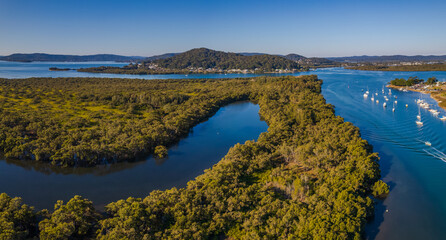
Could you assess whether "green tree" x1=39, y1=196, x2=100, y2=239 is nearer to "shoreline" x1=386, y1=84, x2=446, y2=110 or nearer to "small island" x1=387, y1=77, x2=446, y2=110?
"shoreline" x1=386, y1=84, x2=446, y2=110

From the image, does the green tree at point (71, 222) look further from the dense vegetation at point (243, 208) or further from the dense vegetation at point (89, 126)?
the dense vegetation at point (89, 126)

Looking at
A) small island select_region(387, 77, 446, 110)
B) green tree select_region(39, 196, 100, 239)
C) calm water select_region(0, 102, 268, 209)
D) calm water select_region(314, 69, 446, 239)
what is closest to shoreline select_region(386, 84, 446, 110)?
small island select_region(387, 77, 446, 110)

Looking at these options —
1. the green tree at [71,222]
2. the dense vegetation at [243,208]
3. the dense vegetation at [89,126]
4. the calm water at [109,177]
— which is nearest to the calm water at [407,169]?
the dense vegetation at [243,208]

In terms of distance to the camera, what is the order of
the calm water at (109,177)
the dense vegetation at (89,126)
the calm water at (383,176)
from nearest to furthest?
the calm water at (383,176), the calm water at (109,177), the dense vegetation at (89,126)

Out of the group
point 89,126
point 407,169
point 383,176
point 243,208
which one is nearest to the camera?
point 243,208

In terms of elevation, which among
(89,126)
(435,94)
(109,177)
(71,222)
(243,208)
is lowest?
(109,177)

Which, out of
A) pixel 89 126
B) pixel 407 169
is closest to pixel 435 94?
pixel 407 169

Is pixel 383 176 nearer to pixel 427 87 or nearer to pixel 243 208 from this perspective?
pixel 243 208

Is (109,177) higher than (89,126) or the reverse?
the reverse

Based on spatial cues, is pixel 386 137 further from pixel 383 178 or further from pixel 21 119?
pixel 21 119

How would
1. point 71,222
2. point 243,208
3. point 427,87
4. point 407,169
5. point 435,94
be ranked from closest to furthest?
point 71,222
point 243,208
point 407,169
point 435,94
point 427,87
